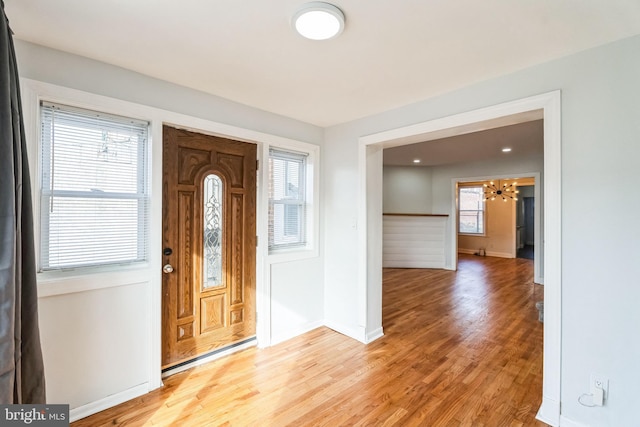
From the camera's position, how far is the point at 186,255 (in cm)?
249

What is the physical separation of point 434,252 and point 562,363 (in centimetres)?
512

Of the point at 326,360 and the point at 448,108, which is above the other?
the point at 448,108

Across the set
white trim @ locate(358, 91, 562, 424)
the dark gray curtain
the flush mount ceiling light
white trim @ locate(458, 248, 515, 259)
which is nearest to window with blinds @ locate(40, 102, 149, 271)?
the dark gray curtain

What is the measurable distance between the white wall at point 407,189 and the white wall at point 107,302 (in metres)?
5.58

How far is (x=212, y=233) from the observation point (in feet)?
8.74

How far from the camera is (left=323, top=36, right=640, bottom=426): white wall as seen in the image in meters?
1.64

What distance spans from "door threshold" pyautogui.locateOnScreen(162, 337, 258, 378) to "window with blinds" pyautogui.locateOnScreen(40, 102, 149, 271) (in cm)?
101

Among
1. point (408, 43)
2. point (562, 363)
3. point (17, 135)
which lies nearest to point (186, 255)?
point (17, 135)

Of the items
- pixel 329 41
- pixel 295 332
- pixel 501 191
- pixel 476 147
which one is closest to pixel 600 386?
pixel 295 332

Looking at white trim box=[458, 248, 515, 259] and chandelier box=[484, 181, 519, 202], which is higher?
chandelier box=[484, 181, 519, 202]

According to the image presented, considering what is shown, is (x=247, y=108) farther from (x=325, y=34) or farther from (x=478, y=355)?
(x=478, y=355)

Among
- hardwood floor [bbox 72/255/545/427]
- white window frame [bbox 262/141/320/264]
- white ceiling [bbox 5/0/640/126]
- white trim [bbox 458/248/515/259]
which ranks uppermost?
white ceiling [bbox 5/0/640/126]

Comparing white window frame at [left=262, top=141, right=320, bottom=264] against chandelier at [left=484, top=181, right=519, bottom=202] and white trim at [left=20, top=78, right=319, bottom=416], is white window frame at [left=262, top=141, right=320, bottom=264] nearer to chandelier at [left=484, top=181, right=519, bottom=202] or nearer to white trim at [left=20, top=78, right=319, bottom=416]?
white trim at [left=20, top=78, right=319, bottom=416]

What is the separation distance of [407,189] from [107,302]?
674 centimetres
